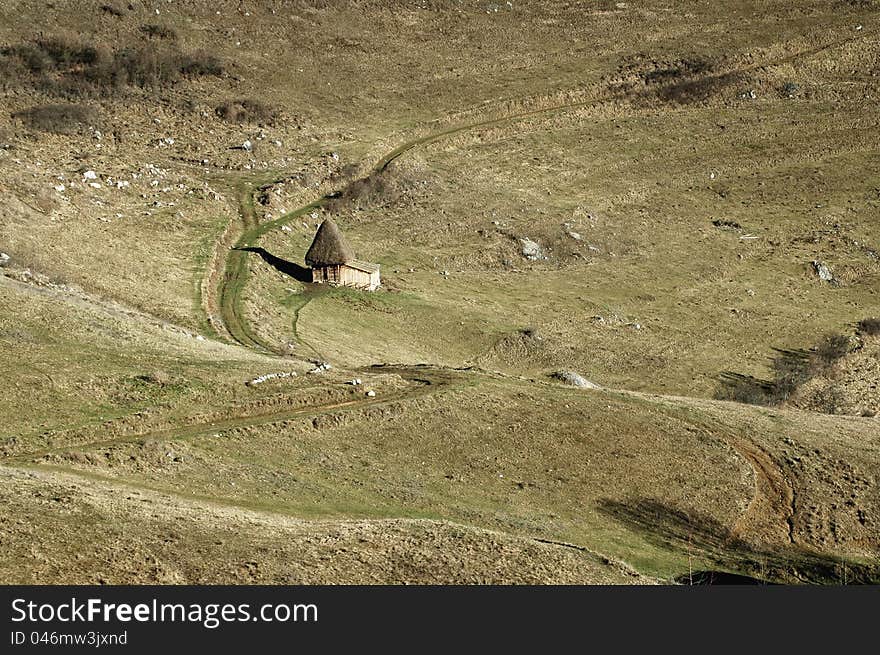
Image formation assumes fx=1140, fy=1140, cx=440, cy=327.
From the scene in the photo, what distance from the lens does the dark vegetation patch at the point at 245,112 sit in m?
89.2

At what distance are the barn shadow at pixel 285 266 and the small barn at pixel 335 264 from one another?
826mm

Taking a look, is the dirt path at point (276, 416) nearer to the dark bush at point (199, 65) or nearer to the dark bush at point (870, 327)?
the dark bush at point (870, 327)

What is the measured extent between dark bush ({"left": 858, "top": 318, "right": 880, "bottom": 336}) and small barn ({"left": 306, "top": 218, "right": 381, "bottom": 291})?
28.6m

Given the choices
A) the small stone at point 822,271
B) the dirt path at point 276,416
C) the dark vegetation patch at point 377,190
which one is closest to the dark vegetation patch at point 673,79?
the dark vegetation patch at point 377,190

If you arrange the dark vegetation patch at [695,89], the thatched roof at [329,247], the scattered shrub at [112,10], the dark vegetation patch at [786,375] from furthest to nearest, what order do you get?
the scattered shrub at [112,10] < the dark vegetation patch at [695,89] < the thatched roof at [329,247] < the dark vegetation patch at [786,375]

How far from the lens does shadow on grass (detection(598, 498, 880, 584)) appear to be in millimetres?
34062

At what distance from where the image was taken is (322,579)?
2903cm

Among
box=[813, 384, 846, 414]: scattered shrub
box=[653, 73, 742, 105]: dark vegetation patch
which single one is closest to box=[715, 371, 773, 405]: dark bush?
box=[813, 384, 846, 414]: scattered shrub

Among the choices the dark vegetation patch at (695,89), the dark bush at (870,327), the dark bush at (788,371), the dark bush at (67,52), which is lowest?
the dark bush at (788,371)

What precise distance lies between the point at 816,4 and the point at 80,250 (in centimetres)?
8392

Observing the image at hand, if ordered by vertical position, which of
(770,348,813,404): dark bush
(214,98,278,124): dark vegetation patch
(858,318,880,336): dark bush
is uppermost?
(214,98,278,124): dark vegetation patch

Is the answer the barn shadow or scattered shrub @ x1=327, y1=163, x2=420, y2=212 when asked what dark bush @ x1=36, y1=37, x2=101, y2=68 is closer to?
scattered shrub @ x1=327, y1=163, x2=420, y2=212

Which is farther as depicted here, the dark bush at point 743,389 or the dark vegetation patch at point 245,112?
the dark vegetation patch at point 245,112

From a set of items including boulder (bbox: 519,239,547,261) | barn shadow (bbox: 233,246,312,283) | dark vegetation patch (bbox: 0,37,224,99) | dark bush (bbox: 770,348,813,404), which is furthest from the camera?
dark vegetation patch (bbox: 0,37,224,99)
